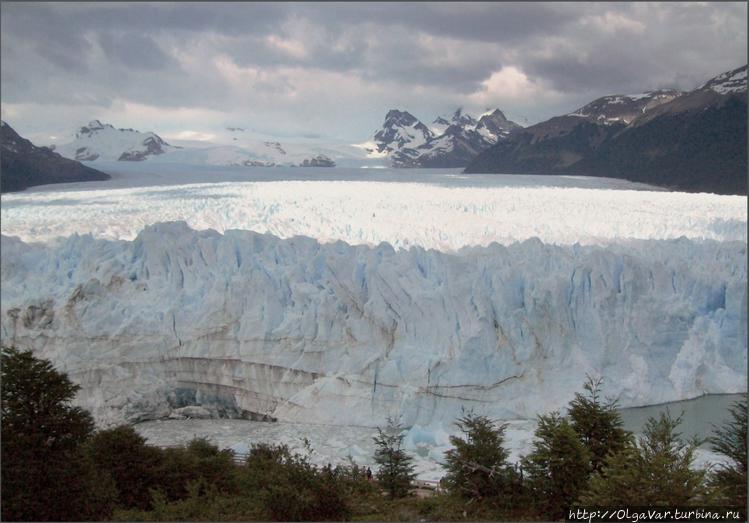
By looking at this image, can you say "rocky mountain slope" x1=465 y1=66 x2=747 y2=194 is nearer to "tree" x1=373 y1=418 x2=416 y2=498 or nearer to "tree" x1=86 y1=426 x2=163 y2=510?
"tree" x1=373 y1=418 x2=416 y2=498

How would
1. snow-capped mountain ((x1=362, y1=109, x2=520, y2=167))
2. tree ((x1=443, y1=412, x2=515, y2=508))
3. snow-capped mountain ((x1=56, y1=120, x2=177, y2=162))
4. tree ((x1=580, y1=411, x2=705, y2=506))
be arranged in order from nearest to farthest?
tree ((x1=580, y1=411, x2=705, y2=506)) < tree ((x1=443, y1=412, x2=515, y2=508)) < snow-capped mountain ((x1=56, y1=120, x2=177, y2=162)) < snow-capped mountain ((x1=362, y1=109, x2=520, y2=167))

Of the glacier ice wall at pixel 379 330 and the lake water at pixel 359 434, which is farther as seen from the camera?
the glacier ice wall at pixel 379 330

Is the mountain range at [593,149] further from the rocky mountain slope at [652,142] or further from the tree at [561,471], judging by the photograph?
the tree at [561,471]

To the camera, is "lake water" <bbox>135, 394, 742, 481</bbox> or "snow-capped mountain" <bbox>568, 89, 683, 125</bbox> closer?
"lake water" <bbox>135, 394, 742, 481</bbox>

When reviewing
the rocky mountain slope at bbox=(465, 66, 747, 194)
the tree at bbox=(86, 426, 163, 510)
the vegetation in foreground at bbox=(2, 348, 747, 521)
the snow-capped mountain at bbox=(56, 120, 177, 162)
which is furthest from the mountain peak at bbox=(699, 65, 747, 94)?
the snow-capped mountain at bbox=(56, 120, 177, 162)

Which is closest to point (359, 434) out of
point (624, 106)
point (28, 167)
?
point (28, 167)

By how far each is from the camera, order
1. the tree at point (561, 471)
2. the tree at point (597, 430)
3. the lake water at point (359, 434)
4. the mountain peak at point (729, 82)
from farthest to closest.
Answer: the mountain peak at point (729, 82), the lake water at point (359, 434), the tree at point (597, 430), the tree at point (561, 471)

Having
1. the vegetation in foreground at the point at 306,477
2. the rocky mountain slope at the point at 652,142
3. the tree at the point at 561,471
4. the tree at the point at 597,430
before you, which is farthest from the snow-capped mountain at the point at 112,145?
the tree at the point at 561,471
